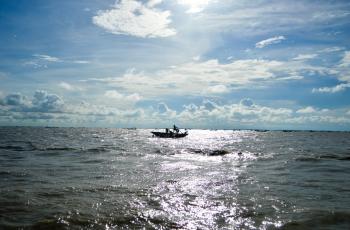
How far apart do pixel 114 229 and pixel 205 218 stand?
3.89 metres

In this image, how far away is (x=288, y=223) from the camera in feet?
46.3

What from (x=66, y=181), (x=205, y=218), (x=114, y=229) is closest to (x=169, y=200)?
(x=205, y=218)

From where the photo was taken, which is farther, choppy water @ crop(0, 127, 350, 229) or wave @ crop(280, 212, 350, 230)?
choppy water @ crop(0, 127, 350, 229)

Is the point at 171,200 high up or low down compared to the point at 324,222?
down

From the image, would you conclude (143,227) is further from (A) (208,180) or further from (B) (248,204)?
(A) (208,180)

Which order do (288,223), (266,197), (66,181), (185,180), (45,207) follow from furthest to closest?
(185,180)
(66,181)
(266,197)
(45,207)
(288,223)

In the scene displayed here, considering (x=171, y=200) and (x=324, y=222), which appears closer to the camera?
(x=324, y=222)

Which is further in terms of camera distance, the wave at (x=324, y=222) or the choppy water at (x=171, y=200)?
the choppy water at (x=171, y=200)

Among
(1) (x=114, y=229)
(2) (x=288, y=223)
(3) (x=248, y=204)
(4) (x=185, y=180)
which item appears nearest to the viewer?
(1) (x=114, y=229)

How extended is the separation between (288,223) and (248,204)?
3.38m

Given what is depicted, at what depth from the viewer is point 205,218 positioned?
14.7 metres

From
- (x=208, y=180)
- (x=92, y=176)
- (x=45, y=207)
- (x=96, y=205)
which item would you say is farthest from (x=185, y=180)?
(x=45, y=207)

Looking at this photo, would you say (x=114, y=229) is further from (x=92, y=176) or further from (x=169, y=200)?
(x=92, y=176)

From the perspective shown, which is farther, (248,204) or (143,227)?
(248,204)
